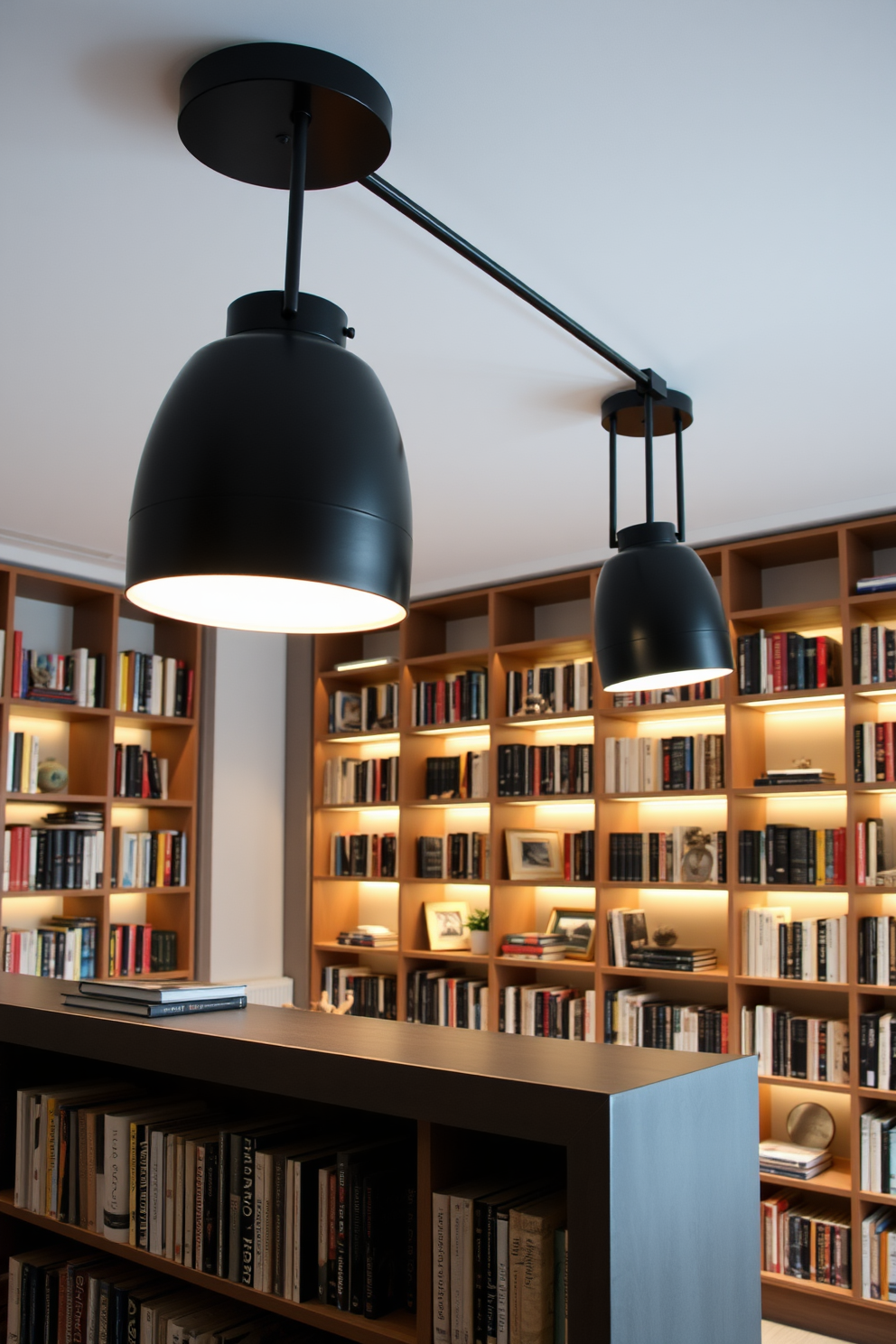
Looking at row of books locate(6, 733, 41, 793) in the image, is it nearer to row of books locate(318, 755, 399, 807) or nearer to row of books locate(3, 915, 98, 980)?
row of books locate(3, 915, 98, 980)

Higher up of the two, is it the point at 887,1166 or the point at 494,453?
the point at 494,453

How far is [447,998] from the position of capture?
4.83m

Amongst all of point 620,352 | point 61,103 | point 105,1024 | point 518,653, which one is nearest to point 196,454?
point 61,103

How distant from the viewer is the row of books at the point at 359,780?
519cm

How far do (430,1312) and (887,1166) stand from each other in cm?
256

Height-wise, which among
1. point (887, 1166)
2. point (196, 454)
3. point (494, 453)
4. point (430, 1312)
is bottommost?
point (887, 1166)

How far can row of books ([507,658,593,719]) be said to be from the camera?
461 centimetres

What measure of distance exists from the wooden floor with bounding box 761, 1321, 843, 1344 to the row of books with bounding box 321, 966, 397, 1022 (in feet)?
6.42

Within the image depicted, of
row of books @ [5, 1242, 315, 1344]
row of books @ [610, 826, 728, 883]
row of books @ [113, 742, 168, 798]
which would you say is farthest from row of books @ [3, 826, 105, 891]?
row of books @ [5, 1242, 315, 1344]

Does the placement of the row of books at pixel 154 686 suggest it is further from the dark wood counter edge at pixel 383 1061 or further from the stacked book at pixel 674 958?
the dark wood counter edge at pixel 383 1061

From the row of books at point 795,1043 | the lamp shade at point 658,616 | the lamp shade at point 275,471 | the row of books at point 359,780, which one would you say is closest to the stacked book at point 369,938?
the row of books at point 359,780

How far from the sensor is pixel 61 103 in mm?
1845

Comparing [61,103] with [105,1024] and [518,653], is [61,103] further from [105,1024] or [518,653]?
[518,653]

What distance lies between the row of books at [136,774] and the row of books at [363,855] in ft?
2.85
